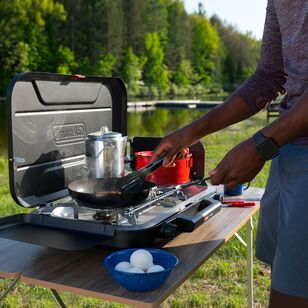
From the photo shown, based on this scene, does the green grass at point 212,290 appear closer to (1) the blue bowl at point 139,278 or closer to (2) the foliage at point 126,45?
(1) the blue bowl at point 139,278

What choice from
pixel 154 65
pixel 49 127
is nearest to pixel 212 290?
pixel 49 127

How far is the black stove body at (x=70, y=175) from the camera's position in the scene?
50.7 inches

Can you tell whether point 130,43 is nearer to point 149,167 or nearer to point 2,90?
point 2,90

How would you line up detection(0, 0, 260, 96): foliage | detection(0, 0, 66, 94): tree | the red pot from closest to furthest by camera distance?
the red pot
detection(0, 0, 66, 94): tree
detection(0, 0, 260, 96): foliage

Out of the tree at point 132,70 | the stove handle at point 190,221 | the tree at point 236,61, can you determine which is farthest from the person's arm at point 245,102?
the tree at point 236,61

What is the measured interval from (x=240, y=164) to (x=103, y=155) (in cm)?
70

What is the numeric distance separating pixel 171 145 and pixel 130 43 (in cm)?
5291

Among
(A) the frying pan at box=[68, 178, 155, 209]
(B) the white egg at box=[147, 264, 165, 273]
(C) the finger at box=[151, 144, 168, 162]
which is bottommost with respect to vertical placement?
(B) the white egg at box=[147, 264, 165, 273]

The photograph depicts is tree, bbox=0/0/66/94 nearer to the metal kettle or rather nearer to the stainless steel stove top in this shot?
the metal kettle

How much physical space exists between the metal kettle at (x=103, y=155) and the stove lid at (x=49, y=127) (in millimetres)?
129

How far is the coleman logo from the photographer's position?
5.84 ft

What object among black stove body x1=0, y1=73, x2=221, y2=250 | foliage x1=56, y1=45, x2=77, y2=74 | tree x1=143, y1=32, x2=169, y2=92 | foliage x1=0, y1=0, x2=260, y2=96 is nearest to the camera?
black stove body x1=0, y1=73, x2=221, y2=250

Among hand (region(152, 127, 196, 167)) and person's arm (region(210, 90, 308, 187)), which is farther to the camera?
hand (region(152, 127, 196, 167))

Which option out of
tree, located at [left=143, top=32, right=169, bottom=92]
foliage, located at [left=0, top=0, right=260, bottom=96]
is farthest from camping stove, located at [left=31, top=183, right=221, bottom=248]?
tree, located at [left=143, top=32, right=169, bottom=92]
